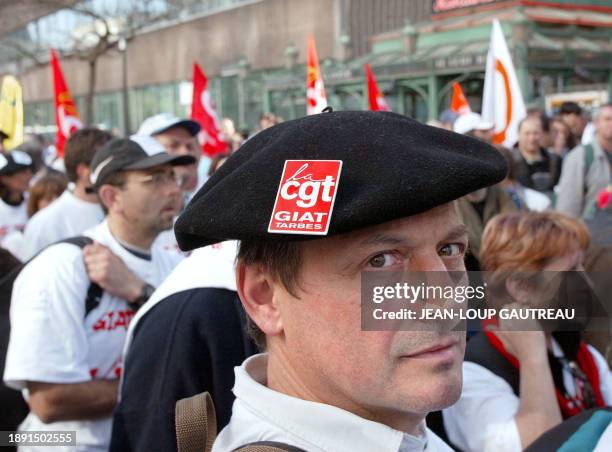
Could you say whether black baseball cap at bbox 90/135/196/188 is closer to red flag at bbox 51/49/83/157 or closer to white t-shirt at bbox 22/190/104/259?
white t-shirt at bbox 22/190/104/259

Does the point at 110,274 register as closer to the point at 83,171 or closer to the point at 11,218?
the point at 83,171

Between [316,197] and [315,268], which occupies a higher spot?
[316,197]

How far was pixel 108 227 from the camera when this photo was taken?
330 cm

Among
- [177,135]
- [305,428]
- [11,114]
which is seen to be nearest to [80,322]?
[305,428]

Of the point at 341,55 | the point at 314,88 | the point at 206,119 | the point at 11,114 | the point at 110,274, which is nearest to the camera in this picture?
the point at 110,274

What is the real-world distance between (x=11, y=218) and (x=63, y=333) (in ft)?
12.8

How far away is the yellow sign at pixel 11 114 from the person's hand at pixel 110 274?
4.22 metres

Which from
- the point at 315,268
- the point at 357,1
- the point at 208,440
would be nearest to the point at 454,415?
the point at 208,440

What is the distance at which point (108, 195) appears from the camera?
3.40 meters

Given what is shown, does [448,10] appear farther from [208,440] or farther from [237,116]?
[208,440]

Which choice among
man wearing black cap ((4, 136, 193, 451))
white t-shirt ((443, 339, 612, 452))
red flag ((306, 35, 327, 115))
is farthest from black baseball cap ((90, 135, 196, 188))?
white t-shirt ((443, 339, 612, 452))

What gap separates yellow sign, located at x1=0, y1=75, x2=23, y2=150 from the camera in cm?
663

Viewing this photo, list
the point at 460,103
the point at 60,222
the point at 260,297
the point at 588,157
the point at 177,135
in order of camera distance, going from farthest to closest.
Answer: the point at 460,103 → the point at 588,157 → the point at 177,135 → the point at 60,222 → the point at 260,297

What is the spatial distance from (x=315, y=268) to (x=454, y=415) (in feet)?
4.29
